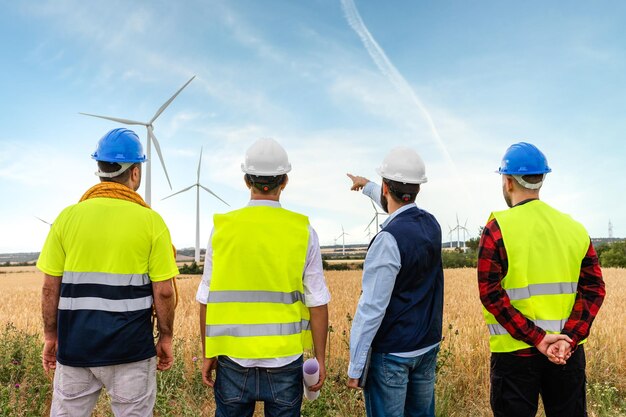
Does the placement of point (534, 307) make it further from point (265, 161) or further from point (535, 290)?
point (265, 161)

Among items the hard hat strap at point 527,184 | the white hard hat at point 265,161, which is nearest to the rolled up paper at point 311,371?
the white hard hat at point 265,161

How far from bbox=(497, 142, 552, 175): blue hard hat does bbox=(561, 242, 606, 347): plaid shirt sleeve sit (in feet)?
2.47

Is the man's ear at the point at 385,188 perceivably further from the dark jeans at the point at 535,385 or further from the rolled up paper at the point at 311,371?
the dark jeans at the point at 535,385

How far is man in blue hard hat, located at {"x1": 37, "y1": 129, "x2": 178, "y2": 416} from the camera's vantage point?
3.43 metres

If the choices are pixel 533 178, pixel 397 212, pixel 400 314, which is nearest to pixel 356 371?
pixel 400 314

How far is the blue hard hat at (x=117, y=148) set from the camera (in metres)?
3.67

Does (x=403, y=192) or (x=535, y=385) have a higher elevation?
(x=403, y=192)

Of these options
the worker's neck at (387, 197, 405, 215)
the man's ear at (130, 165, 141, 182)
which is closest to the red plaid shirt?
the worker's neck at (387, 197, 405, 215)

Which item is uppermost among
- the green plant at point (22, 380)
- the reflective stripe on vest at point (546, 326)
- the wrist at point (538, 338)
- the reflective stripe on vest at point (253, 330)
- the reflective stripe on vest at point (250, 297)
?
the reflective stripe on vest at point (250, 297)

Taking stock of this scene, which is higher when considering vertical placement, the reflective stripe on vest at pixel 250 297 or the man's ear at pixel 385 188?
the man's ear at pixel 385 188

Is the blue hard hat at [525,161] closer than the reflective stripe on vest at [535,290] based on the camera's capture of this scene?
No

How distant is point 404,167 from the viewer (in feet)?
11.9

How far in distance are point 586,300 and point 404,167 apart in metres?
1.75

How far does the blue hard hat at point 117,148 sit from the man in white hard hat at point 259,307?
39.7 inches
